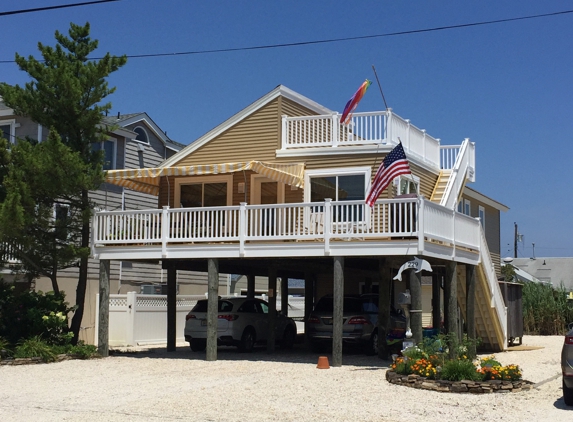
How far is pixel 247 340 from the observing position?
22906 millimetres

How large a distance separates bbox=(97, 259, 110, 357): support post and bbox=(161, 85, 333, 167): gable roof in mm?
5278

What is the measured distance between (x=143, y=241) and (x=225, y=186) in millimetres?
4196

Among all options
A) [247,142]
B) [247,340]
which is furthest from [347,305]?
[247,142]

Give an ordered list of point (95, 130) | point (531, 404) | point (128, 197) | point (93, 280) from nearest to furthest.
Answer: point (531, 404) → point (95, 130) → point (93, 280) → point (128, 197)

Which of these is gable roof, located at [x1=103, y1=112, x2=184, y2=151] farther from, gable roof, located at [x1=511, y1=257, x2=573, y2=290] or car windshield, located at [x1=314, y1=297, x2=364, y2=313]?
gable roof, located at [x1=511, y1=257, x2=573, y2=290]

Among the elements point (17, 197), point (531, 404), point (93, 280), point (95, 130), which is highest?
point (95, 130)

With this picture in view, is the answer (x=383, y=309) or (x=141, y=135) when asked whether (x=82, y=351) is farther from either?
(x=141, y=135)

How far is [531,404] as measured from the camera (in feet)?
41.9

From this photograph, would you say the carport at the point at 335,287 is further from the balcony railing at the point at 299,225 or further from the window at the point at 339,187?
the window at the point at 339,187

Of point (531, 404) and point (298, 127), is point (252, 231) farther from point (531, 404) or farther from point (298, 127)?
point (531, 404)

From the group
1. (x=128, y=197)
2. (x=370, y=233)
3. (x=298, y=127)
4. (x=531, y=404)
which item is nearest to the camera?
(x=531, y=404)

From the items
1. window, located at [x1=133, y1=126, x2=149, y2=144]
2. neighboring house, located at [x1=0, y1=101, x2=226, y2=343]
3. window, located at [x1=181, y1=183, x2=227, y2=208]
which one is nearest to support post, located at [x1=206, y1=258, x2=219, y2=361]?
window, located at [x1=181, y1=183, x2=227, y2=208]

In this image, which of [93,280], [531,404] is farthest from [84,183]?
[531,404]

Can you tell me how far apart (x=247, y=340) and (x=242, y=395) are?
9656 mm
